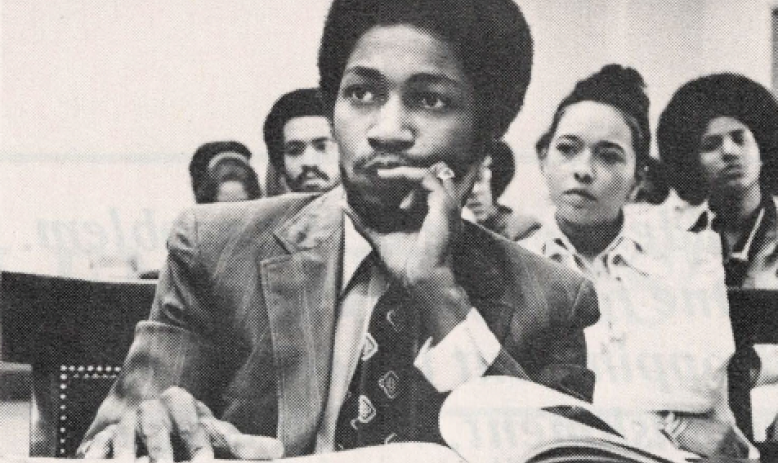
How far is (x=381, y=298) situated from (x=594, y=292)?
0.22 meters

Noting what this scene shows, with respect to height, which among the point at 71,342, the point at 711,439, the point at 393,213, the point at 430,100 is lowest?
the point at 711,439

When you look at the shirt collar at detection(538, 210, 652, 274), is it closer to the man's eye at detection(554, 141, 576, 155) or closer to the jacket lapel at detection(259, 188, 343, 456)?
the man's eye at detection(554, 141, 576, 155)

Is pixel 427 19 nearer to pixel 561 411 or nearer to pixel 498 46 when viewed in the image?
pixel 498 46

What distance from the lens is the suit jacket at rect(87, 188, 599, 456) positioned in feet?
2.55

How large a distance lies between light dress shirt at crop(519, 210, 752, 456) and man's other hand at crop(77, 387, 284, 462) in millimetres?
A: 334

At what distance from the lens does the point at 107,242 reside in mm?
863

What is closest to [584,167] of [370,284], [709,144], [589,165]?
[589,165]

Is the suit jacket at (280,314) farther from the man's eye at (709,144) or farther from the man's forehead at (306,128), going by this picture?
the man's eye at (709,144)

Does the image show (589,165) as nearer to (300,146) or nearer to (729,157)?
(729,157)

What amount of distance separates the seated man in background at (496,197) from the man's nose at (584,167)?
0.06m

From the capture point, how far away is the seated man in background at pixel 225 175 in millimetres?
850

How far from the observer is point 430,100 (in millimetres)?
796

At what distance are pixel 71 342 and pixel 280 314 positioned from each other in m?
0.21

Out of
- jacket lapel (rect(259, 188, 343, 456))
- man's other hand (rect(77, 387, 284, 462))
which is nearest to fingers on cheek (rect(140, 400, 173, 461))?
man's other hand (rect(77, 387, 284, 462))
